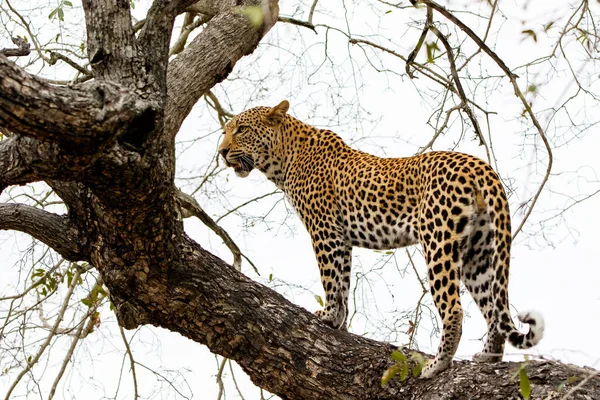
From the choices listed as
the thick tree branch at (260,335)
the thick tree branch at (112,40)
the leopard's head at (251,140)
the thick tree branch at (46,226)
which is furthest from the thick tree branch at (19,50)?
the leopard's head at (251,140)

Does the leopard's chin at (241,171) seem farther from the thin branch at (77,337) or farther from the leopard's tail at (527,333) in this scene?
the leopard's tail at (527,333)

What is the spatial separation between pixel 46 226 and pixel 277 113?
2.86 metres

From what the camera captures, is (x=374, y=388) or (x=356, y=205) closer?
(x=374, y=388)

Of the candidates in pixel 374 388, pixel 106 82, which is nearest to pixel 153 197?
pixel 106 82

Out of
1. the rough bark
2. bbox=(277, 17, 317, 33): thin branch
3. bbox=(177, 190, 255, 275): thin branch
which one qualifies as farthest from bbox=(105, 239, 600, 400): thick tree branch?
bbox=(277, 17, 317, 33): thin branch

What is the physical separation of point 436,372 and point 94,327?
3.38m

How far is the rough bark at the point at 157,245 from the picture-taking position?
4.72 m

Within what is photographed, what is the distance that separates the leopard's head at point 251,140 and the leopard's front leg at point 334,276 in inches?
44.8

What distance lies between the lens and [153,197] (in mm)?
5258

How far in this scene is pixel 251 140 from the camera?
8.22 metres

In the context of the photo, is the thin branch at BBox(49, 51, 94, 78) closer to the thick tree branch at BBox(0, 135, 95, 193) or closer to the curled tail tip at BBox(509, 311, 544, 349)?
the thick tree branch at BBox(0, 135, 95, 193)

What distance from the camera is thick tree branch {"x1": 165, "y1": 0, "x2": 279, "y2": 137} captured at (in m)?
6.77

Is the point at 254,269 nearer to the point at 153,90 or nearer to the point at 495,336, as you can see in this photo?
the point at 495,336

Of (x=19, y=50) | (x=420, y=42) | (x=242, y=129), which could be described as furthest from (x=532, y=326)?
(x=242, y=129)
